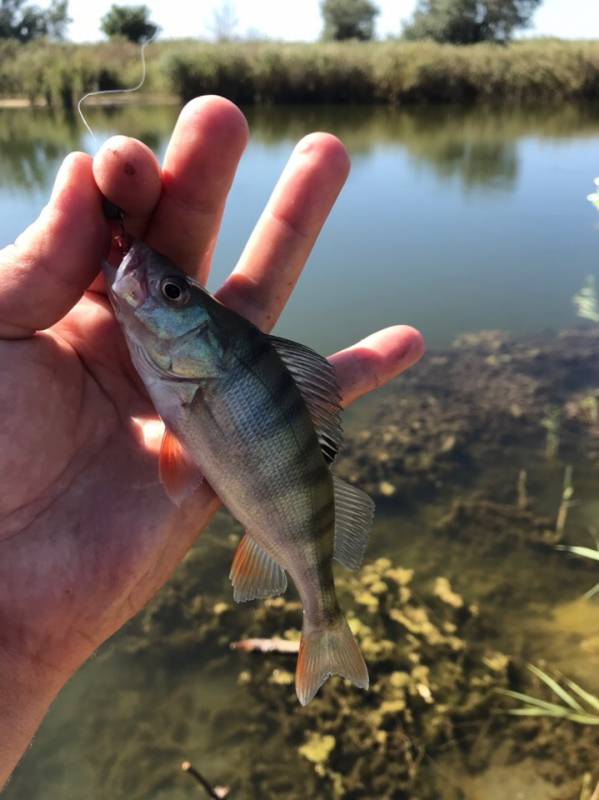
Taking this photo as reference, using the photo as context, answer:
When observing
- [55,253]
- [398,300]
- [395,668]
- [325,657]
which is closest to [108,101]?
[398,300]

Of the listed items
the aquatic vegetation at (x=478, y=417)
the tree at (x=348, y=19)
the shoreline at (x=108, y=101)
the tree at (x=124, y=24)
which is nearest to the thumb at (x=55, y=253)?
the aquatic vegetation at (x=478, y=417)

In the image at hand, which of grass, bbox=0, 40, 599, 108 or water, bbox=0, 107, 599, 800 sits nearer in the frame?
water, bbox=0, 107, 599, 800

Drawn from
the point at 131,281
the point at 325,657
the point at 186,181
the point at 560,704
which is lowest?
the point at 560,704

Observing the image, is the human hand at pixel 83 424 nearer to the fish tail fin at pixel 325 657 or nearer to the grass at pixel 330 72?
→ the fish tail fin at pixel 325 657

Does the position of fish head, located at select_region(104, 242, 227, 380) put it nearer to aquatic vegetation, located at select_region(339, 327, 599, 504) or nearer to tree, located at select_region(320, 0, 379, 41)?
aquatic vegetation, located at select_region(339, 327, 599, 504)

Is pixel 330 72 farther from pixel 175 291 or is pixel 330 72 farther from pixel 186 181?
pixel 175 291

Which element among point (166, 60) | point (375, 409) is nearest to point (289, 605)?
point (375, 409)

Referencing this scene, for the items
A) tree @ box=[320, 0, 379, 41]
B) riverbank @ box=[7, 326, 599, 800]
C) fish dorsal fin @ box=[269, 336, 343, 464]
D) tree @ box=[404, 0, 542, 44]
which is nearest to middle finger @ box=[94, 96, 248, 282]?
fish dorsal fin @ box=[269, 336, 343, 464]
